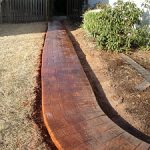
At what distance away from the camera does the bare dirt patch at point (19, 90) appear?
4863mm

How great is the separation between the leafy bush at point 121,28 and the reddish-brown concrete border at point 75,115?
201 cm

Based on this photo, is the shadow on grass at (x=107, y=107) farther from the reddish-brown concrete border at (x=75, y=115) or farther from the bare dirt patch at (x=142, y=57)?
the bare dirt patch at (x=142, y=57)

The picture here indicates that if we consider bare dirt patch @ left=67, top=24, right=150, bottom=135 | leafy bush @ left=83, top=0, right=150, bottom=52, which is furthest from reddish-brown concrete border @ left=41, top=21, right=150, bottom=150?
leafy bush @ left=83, top=0, right=150, bottom=52

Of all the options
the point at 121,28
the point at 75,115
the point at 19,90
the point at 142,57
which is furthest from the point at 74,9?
the point at 75,115

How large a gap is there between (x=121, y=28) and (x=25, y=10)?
714 centimetres

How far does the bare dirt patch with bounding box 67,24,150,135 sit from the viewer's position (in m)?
5.80

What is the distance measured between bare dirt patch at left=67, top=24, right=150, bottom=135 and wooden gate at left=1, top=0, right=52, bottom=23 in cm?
574

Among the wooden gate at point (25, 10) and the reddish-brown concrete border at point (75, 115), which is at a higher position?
the wooden gate at point (25, 10)

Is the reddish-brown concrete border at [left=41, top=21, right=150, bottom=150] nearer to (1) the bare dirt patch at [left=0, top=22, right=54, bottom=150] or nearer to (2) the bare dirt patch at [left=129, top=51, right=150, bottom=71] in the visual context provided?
(1) the bare dirt patch at [left=0, top=22, right=54, bottom=150]

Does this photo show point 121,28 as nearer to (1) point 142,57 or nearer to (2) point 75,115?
(1) point 142,57

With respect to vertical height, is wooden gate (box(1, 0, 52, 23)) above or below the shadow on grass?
above

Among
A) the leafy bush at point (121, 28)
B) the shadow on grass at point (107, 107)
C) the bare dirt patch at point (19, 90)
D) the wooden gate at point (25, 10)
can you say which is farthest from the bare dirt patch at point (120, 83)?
the wooden gate at point (25, 10)

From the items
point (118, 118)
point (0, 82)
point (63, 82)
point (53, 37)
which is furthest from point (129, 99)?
point (53, 37)

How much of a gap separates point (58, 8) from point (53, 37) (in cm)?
749
